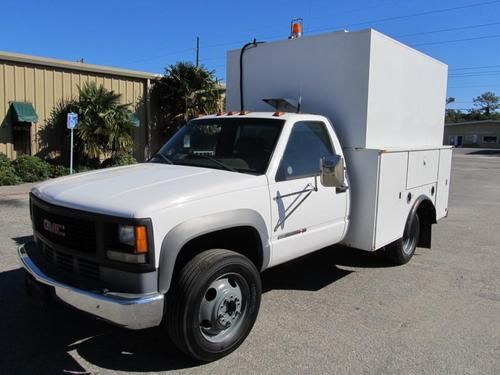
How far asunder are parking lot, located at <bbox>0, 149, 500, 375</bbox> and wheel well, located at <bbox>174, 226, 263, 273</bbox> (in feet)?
2.33

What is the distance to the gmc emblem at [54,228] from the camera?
11.3 ft

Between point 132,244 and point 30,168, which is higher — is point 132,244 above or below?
above

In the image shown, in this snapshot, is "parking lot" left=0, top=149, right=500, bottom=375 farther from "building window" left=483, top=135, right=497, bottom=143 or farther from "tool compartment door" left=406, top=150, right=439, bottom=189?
"building window" left=483, top=135, right=497, bottom=143

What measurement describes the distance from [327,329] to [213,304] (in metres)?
1.22

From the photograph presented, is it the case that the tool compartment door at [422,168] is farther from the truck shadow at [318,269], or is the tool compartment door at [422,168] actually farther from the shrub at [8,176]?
the shrub at [8,176]

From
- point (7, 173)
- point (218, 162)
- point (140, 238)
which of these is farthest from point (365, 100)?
point (7, 173)

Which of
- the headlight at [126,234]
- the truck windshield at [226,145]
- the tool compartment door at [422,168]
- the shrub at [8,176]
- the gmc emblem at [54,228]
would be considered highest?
the truck windshield at [226,145]

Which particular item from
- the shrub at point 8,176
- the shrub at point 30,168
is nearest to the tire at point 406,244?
the shrub at point 8,176

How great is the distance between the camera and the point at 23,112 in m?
15.5

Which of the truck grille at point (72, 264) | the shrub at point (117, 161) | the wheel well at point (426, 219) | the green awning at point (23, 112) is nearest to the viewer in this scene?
the truck grille at point (72, 264)

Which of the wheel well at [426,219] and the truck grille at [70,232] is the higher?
the truck grille at [70,232]

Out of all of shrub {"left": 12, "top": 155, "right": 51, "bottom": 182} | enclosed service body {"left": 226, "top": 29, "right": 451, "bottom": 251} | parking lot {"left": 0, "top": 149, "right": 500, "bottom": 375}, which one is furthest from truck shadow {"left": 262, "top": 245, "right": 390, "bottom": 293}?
shrub {"left": 12, "top": 155, "right": 51, "bottom": 182}

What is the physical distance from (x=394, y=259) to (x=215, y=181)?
3.36 meters

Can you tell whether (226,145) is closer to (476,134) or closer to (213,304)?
(213,304)
